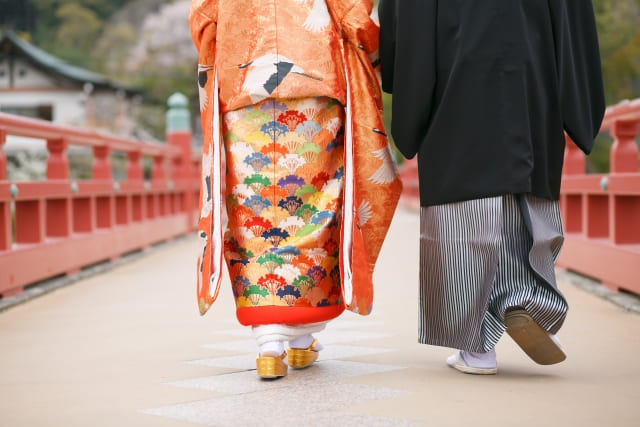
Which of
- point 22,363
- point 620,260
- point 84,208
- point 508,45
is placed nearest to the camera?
point 508,45

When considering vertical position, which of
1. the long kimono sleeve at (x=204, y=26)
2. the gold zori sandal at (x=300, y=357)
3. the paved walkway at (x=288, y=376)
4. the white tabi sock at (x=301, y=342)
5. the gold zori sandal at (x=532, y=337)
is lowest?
the paved walkway at (x=288, y=376)

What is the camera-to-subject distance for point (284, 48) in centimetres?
319

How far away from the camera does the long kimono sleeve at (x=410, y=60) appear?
311 cm

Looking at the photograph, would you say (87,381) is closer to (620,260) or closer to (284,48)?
(284,48)

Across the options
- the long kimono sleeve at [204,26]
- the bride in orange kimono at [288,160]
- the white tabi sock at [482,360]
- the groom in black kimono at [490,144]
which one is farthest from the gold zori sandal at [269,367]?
the long kimono sleeve at [204,26]

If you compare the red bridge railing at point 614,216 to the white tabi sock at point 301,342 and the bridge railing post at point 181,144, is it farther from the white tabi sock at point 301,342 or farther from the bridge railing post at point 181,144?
the bridge railing post at point 181,144

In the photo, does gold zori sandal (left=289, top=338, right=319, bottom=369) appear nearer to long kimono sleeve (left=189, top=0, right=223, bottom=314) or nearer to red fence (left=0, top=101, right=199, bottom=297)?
long kimono sleeve (left=189, top=0, right=223, bottom=314)

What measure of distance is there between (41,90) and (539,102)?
38.6m

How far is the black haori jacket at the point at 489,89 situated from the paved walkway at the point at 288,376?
2.14ft

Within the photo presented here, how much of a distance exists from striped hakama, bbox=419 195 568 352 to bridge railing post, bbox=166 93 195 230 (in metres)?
8.31

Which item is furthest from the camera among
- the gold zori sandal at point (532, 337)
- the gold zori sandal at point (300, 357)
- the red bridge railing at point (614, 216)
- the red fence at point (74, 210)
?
the red fence at point (74, 210)

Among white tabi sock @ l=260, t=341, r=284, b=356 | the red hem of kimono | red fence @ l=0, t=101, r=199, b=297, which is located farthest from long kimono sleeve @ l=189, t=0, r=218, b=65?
red fence @ l=0, t=101, r=199, b=297

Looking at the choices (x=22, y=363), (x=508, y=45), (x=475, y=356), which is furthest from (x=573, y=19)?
(x=22, y=363)

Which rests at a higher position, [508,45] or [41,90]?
[41,90]
